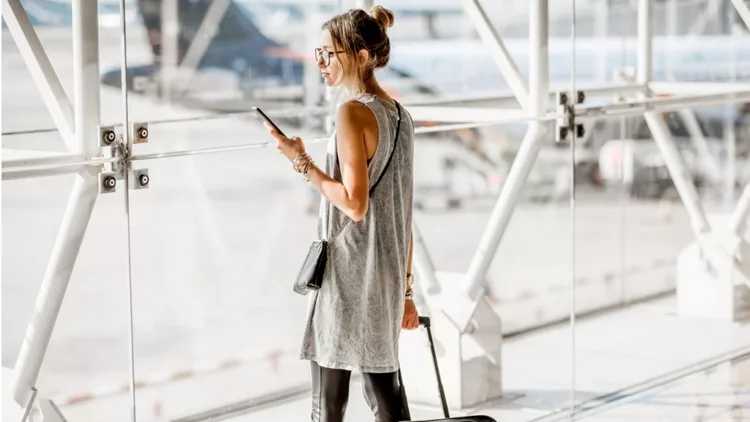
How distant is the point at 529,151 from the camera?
4527 millimetres

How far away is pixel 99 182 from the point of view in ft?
10.3

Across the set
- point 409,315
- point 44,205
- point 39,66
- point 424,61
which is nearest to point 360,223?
point 409,315

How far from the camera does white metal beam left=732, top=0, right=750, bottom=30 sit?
623cm

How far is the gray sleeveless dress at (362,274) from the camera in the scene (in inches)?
111

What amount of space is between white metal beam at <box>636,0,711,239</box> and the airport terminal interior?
1 centimetres

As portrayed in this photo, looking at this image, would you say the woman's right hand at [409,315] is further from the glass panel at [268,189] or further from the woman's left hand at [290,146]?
the glass panel at [268,189]

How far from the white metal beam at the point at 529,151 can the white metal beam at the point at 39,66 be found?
195 centimetres

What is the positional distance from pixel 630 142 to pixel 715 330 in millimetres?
1045

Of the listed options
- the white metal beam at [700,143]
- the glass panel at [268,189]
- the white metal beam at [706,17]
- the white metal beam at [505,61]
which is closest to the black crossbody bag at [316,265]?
the glass panel at [268,189]

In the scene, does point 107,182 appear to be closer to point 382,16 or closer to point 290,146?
point 290,146

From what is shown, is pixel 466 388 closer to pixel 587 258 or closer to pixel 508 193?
pixel 508 193

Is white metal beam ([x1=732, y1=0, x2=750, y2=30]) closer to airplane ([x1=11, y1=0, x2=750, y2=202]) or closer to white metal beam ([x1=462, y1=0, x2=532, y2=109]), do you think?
airplane ([x1=11, y1=0, x2=750, y2=202])

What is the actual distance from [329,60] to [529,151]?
1.86m

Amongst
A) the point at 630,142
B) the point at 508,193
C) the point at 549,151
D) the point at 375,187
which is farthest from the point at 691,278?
the point at 375,187
